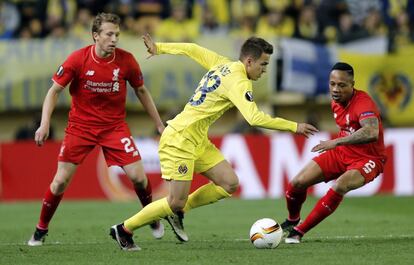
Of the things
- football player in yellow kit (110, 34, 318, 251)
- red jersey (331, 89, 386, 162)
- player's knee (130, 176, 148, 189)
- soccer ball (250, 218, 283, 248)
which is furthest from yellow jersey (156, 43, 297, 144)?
red jersey (331, 89, 386, 162)

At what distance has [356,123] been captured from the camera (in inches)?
430

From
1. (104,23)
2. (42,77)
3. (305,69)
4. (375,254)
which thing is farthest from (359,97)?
(42,77)

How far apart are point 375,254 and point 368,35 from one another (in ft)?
40.0

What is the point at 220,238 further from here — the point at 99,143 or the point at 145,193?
the point at 99,143

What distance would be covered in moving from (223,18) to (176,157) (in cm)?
1212

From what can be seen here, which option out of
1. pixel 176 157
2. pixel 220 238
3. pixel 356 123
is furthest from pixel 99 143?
pixel 356 123

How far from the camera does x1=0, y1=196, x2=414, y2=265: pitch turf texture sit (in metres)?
9.61

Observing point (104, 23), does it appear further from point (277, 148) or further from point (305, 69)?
point (305, 69)

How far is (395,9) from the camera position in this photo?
22.4 metres

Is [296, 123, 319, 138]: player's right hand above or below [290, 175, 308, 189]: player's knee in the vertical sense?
above

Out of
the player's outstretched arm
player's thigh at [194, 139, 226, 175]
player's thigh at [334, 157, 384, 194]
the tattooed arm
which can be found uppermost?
the player's outstretched arm

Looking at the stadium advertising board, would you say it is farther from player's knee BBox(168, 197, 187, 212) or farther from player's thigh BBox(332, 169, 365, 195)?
player's knee BBox(168, 197, 187, 212)

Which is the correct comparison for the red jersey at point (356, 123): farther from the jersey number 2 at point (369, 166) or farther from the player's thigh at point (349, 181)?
the player's thigh at point (349, 181)

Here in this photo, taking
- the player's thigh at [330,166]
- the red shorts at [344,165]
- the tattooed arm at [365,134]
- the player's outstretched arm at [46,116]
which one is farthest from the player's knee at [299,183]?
the player's outstretched arm at [46,116]
